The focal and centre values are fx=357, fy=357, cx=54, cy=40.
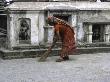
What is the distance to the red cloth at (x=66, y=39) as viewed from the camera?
10913mm

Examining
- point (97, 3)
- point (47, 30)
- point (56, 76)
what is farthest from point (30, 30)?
point (56, 76)

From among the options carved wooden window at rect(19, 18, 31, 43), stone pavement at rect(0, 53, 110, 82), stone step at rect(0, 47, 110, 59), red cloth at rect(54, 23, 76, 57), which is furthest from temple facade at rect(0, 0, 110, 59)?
red cloth at rect(54, 23, 76, 57)

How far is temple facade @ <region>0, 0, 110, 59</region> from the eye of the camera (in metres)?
12.0

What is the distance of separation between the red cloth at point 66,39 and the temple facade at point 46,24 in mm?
1213

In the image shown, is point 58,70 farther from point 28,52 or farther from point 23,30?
point 23,30

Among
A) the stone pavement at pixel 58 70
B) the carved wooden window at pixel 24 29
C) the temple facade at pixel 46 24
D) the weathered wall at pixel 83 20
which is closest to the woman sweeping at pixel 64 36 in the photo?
the stone pavement at pixel 58 70

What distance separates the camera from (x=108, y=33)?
42.5ft

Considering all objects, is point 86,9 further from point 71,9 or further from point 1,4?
point 1,4

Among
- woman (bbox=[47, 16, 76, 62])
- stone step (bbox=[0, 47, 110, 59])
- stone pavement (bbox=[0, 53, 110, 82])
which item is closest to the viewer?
stone pavement (bbox=[0, 53, 110, 82])

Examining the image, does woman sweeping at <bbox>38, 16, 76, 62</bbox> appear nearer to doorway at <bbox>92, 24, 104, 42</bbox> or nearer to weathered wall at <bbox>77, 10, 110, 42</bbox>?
weathered wall at <bbox>77, 10, 110, 42</bbox>

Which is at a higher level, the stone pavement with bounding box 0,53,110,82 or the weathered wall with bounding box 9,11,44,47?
the weathered wall with bounding box 9,11,44,47

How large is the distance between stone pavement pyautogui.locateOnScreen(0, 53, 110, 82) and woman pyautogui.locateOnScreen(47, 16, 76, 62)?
289mm

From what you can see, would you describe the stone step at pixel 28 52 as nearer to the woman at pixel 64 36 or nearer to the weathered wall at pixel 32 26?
the weathered wall at pixel 32 26

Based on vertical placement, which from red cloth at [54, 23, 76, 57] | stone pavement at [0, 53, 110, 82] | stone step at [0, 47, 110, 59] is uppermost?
red cloth at [54, 23, 76, 57]
